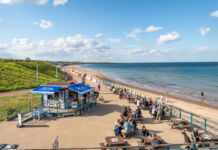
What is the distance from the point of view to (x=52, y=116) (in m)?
13.1

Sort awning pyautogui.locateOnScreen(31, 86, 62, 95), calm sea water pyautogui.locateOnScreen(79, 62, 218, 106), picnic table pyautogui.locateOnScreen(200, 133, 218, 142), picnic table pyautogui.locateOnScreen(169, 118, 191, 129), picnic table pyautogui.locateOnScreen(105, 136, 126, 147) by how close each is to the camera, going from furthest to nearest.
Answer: calm sea water pyautogui.locateOnScreen(79, 62, 218, 106), awning pyautogui.locateOnScreen(31, 86, 62, 95), picnic table pyautogui.locateOnScreen(169, 118, 191, 129), picnic table pyautogui.locateOnScreen(200, 133, 218, 142), picnic table pyautogui.locateOnScreen(105, 136, 126, 147)

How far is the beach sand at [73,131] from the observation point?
346 inches

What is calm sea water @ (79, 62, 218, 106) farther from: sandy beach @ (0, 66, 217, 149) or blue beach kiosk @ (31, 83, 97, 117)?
blue beach kiosk @ (31, 83, 97, 117)

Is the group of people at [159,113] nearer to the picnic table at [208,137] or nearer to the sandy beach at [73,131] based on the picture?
the sandy beach at [73,131]

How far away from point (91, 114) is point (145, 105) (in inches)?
219

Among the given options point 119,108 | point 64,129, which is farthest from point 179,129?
point 64,129

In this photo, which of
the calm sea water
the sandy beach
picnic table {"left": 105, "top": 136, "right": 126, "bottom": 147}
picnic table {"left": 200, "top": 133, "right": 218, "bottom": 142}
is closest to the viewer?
picnic table {"left": 105, "top": 136, "right": 126, "bottom": 147}

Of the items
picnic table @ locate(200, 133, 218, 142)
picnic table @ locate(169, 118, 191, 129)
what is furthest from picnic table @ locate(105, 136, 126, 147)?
picnic table @ locate(169, 118, 191, 129)

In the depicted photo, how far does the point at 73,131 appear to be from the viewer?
10203 millimetres

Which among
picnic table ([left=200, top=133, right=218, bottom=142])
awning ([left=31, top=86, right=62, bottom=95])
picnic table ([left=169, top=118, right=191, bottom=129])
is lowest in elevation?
picnic table ([left=169, top=118, right=191, bottom=129])

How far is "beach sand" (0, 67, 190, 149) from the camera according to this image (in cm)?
879

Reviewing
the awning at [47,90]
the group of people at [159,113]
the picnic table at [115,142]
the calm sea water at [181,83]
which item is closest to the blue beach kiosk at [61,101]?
the awning at [47,90]

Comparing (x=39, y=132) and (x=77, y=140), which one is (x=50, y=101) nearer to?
(x=39, y=132)

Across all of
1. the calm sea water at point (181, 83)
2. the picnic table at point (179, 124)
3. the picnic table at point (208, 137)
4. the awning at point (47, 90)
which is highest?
the awning at point (47, 90)
